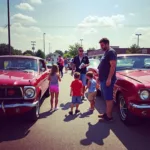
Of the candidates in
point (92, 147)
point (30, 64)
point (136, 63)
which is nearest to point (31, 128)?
point (92, 147)

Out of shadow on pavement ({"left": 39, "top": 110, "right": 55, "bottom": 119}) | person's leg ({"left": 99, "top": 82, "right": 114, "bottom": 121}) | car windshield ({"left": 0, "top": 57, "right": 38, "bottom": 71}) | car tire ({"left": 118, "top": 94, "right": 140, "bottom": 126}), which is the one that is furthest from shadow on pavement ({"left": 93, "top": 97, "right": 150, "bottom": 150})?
car windshield ({"left": 0, "top": 57, "right": 38, "bottom": 71})

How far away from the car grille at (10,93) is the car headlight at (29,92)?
105 mm

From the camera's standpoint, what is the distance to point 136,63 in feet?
20.1

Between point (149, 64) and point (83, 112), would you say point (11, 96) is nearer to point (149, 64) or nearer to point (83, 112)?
point (83, 112)

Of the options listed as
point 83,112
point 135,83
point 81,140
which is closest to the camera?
point 81,140

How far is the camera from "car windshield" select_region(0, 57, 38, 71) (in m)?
6.04

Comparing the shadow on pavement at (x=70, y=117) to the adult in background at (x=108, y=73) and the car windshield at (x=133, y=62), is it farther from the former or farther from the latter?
the car windshield at (x=133, y=62)

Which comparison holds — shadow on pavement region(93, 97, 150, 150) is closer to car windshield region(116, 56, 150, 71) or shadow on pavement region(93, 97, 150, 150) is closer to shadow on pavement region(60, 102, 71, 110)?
car windshield region(116, 56, 150, 71)

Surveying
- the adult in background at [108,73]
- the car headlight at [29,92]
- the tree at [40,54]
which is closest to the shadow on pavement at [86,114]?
the adult in background at [108,73]

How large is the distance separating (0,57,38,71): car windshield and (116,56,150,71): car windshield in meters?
2.48

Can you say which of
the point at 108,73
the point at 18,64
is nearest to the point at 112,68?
the point at 108,73

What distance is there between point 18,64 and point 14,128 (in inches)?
83.5

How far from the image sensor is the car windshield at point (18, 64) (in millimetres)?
6045

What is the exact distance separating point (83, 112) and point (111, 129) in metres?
1.46
